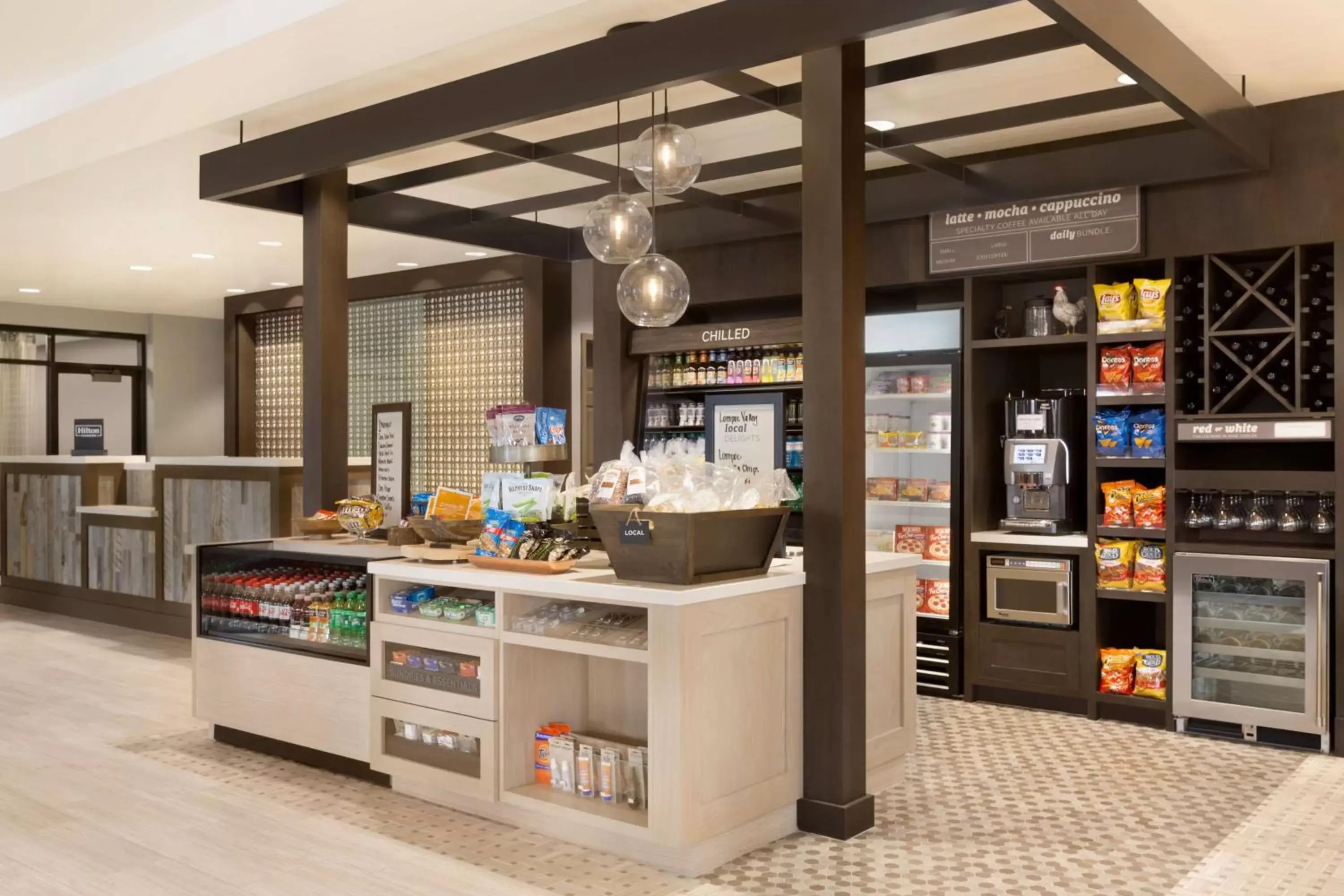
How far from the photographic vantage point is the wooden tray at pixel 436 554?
4.48 meters

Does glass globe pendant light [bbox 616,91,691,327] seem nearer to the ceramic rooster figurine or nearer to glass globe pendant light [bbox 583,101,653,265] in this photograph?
glass globe pendant light [bbox 583,101,653,265]

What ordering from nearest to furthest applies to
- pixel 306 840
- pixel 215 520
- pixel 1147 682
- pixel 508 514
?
1. pixel 306 840
2. pixel 508 514
3. pixel 1147 682
4. pixel 215 520

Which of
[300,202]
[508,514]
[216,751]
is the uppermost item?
[300,202]

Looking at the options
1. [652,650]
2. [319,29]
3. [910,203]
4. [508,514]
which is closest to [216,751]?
[508,514]

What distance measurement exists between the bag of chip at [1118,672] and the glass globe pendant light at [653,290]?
301cm

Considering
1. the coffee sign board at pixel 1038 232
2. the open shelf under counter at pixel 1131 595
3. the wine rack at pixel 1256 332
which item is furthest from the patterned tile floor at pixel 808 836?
the coffee sign board at pixel 1038 232

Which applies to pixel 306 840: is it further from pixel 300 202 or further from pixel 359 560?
pixel 300 202

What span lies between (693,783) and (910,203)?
377 centimetres

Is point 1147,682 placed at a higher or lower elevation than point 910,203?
lower

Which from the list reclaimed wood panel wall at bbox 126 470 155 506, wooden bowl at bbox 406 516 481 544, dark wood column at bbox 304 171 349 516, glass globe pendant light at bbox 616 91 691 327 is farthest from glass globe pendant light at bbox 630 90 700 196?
reclaimed wood panel wall at bbox 126 470 155 506

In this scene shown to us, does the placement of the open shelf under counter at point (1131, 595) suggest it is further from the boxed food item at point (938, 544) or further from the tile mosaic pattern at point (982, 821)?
the boxed food item at point (938, 544)

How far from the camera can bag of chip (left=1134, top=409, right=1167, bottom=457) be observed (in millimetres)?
5645

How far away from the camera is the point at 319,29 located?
13.5 feet

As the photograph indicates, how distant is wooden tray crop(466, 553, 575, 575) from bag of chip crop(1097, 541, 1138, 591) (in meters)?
3.01
